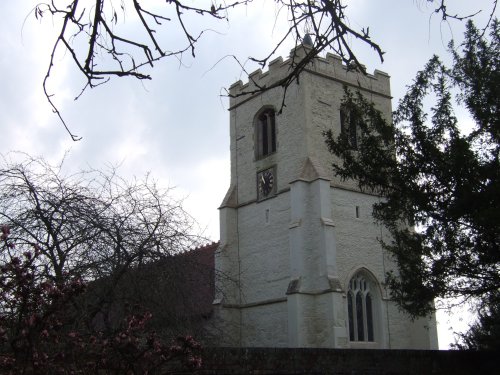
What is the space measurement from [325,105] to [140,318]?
19175 millimetres

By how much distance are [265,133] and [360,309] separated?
7660mm

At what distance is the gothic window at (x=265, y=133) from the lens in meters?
25.1

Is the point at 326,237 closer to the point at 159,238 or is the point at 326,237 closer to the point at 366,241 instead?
the point at 366,241

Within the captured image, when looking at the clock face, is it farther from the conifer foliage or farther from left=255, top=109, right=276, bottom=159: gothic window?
the conifer foliage

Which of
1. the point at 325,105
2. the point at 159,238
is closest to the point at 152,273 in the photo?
the point at 159,238

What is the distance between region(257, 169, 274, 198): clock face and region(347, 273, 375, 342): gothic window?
4.47 meters

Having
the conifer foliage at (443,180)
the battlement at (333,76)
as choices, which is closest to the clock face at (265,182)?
the battlement at (333,76)

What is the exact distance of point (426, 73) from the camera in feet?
45.2

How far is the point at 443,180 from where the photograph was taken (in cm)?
1243

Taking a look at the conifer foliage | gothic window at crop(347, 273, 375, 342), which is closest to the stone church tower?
gothic window at crop(347, 273, 375, 342)

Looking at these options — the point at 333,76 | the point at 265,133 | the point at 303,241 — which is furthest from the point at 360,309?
the point at 333,76

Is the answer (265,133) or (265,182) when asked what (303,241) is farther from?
(265,133)

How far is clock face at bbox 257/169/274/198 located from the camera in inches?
957

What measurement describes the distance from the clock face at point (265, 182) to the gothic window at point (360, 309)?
4.47 metres
